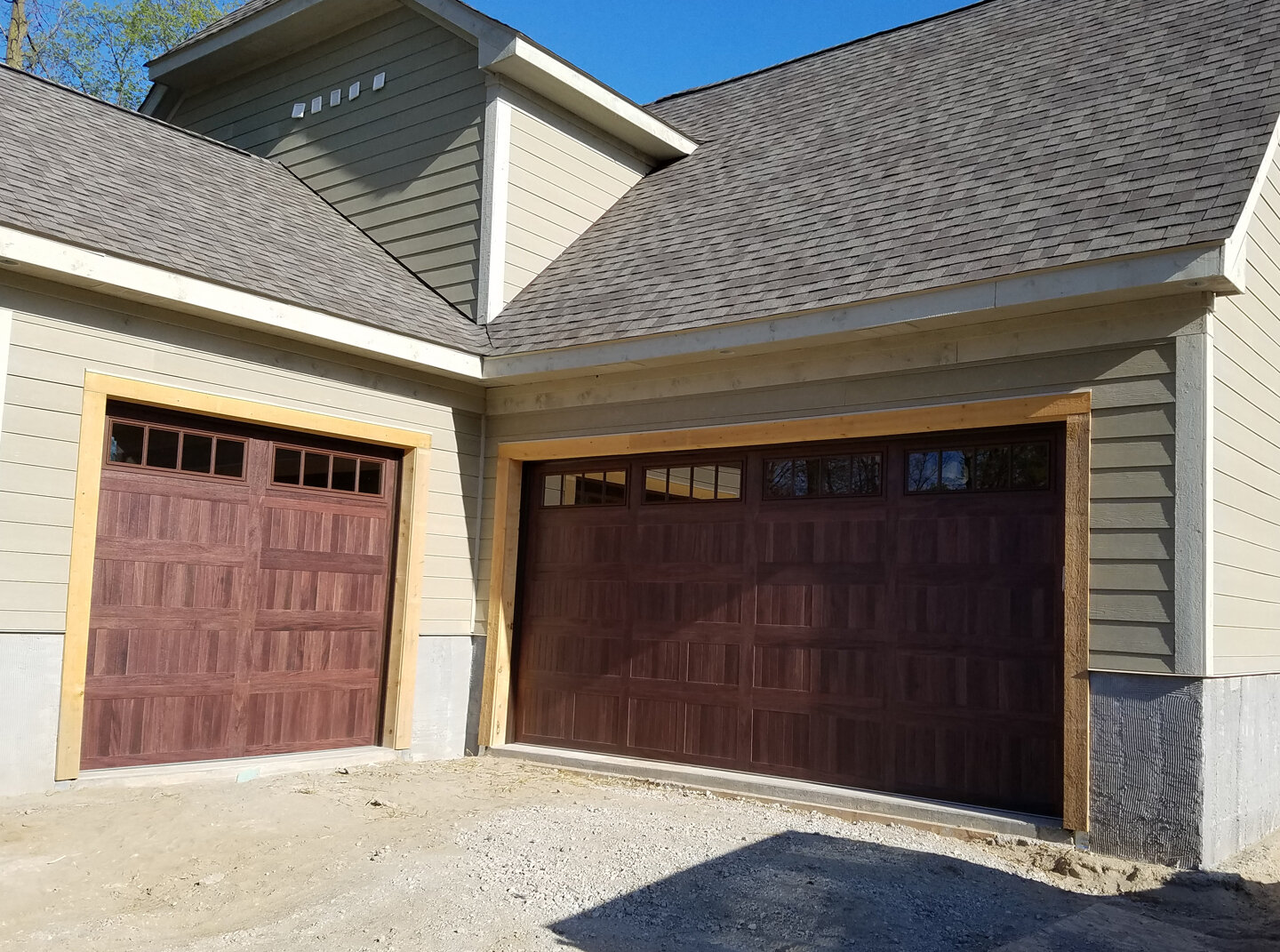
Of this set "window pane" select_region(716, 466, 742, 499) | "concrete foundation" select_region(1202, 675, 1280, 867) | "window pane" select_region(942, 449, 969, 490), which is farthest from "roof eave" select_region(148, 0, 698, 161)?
"concrete foundation" select_region(1202, 675, 1280, 867)

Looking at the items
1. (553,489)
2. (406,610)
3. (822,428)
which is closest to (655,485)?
(553,489)

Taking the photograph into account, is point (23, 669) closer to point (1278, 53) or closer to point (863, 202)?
point (863, 202)

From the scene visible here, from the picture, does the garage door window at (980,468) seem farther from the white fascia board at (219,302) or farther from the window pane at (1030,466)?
the white fascia board at (219,302)

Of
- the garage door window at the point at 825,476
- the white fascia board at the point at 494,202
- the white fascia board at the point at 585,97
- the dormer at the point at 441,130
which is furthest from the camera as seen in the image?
the dormer at the point at 441,130

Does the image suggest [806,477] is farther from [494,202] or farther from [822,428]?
[494,202]

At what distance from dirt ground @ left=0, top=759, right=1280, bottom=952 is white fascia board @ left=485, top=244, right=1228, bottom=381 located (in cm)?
319

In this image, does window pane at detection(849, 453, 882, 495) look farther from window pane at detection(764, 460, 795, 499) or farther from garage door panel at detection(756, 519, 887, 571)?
window pane at detection(764, 460, 795, 499)

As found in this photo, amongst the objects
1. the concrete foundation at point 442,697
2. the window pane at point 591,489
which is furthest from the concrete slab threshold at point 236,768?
the window pane at point 591,489

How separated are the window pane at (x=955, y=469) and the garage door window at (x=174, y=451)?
16.3 ft

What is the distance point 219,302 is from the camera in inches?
307

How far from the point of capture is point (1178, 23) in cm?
912

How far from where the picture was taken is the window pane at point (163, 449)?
781 centimetres

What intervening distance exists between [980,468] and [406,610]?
15.2 feet

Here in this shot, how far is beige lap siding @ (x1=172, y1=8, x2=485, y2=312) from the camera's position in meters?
10.7
